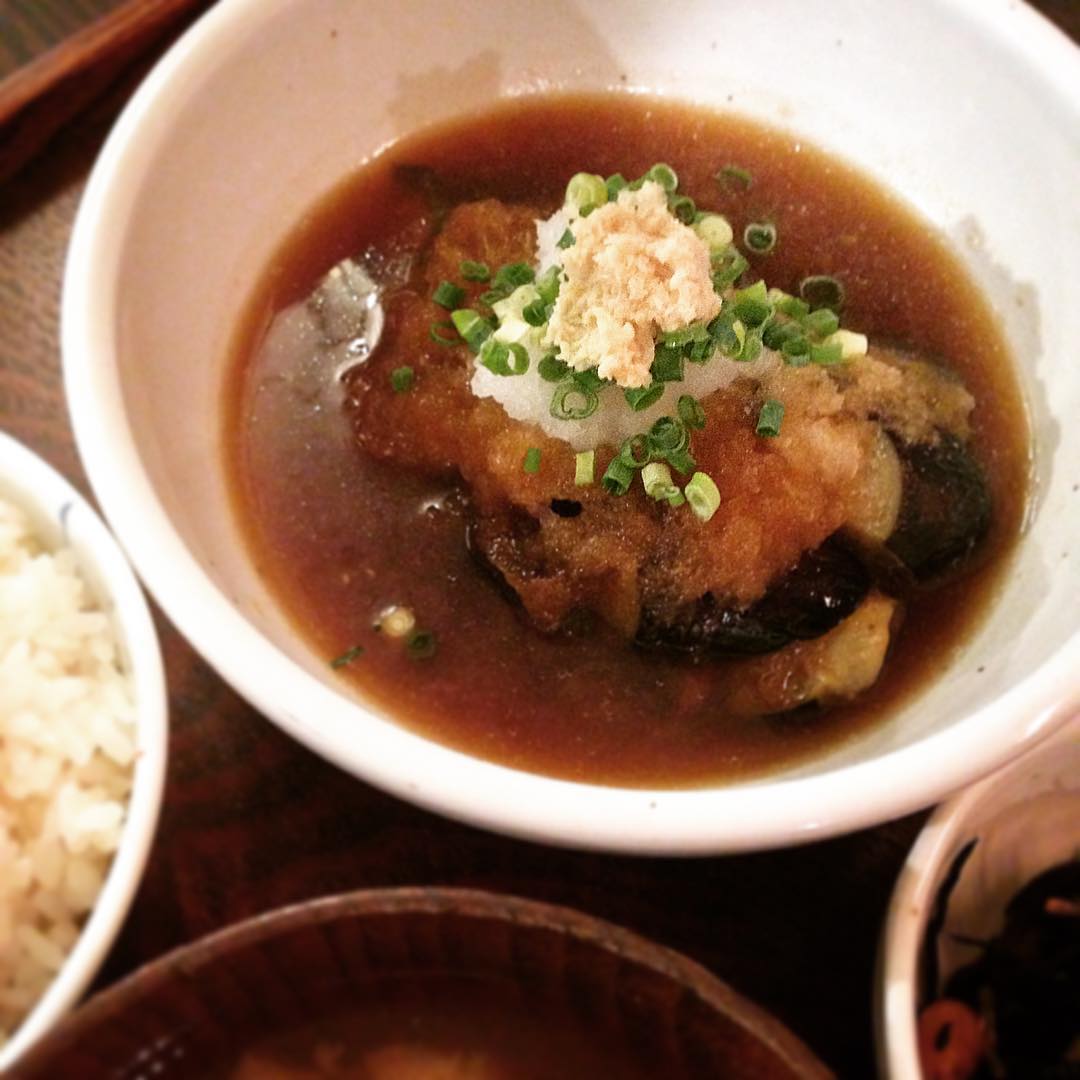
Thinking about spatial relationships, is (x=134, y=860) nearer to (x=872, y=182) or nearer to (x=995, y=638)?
(x=995, y=638)

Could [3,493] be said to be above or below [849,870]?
above

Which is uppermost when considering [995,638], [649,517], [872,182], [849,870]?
[872,182]

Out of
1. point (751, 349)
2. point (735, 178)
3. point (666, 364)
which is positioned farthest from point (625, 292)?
point (735, 178)

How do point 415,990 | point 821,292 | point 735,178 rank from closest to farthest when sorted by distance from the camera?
point 415,990 < point 821,292 < point 735,178

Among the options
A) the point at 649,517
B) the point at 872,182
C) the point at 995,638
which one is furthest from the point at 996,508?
the point at 872,182

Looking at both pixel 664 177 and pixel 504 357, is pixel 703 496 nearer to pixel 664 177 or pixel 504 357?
pixel 504 357

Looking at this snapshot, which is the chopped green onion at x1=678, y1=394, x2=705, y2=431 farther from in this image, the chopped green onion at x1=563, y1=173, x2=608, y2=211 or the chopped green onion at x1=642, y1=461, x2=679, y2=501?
the chopped green onion at x1=563, y1=173, x2=608, y2=211
